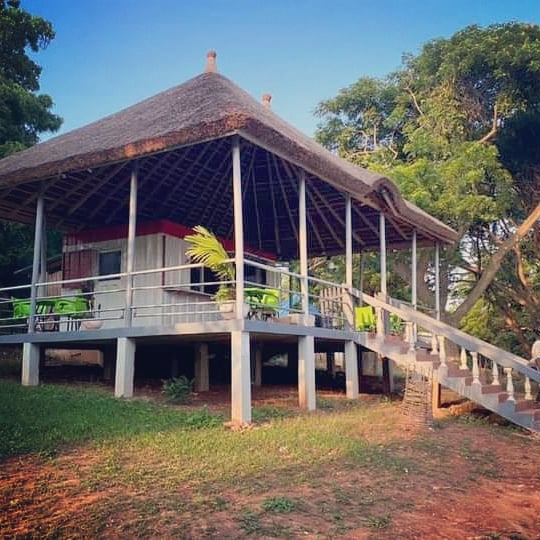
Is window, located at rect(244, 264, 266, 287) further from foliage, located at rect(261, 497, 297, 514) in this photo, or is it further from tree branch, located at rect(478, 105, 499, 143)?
foliage, located at rect(261, 497, 297, 514)

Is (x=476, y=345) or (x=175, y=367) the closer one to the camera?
(x=476, y=345)

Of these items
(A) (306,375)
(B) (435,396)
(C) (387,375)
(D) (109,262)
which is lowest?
(B) (435,396)

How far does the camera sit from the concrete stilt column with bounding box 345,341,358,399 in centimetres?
1229

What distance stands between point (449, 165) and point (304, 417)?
42.9 ft

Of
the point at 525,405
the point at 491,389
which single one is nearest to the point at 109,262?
the point at 491,389

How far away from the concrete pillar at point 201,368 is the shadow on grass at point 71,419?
271 centimetres

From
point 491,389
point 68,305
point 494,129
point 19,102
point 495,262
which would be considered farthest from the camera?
point 494,129

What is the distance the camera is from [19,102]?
19.5m

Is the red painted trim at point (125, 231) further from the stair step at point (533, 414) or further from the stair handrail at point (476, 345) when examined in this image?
the stair step at point (533, 414)

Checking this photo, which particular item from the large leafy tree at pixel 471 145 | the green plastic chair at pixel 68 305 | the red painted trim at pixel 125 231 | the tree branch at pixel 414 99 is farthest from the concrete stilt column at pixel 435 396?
the tree branch at pixel 414 99

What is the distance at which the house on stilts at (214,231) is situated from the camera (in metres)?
9.30

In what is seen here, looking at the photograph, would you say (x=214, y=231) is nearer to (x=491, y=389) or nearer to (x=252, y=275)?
(x=252, y=275)

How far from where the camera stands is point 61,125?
71.8 feet

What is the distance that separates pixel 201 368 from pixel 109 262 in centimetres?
370
